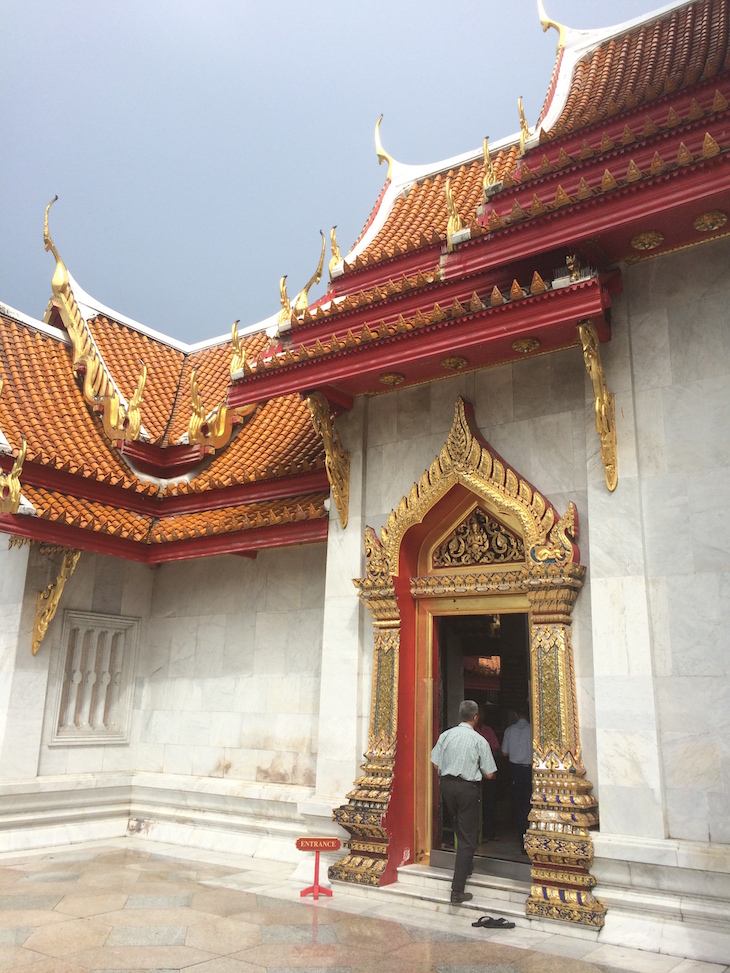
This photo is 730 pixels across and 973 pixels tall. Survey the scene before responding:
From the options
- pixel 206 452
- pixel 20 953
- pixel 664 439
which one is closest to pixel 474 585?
pixel 664 439

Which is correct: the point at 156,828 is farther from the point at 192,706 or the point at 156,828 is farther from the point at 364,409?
the point at 364,409

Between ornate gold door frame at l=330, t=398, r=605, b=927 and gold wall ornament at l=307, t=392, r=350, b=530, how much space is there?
1.65ft

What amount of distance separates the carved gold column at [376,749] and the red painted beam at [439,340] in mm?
1485

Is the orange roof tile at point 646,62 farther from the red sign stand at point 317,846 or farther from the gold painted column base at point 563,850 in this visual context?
the red sign stand at point 317,846

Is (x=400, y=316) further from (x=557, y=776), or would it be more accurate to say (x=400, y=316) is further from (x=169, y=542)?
(x=169, y=542)

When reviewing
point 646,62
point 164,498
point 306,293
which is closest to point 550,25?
point 646,62

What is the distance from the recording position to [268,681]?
29.2 feet

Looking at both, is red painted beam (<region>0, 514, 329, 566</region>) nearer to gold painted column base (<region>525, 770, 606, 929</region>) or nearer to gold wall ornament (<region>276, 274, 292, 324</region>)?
gold wall ornament (<region>276, 274, 292, 324</region>)

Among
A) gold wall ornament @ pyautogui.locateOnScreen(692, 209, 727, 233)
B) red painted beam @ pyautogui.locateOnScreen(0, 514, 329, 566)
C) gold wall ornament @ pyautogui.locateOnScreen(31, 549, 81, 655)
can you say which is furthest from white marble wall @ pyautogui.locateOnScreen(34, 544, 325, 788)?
gold wall ornament @ pyautogui.locateOnScreen(692, 209, 727, 233)

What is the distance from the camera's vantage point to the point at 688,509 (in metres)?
5.68

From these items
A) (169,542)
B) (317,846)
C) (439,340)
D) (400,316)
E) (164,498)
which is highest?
(400,316)

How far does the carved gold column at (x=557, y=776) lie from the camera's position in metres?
5.46

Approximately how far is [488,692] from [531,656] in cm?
244

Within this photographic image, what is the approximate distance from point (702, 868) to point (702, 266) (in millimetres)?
4092
